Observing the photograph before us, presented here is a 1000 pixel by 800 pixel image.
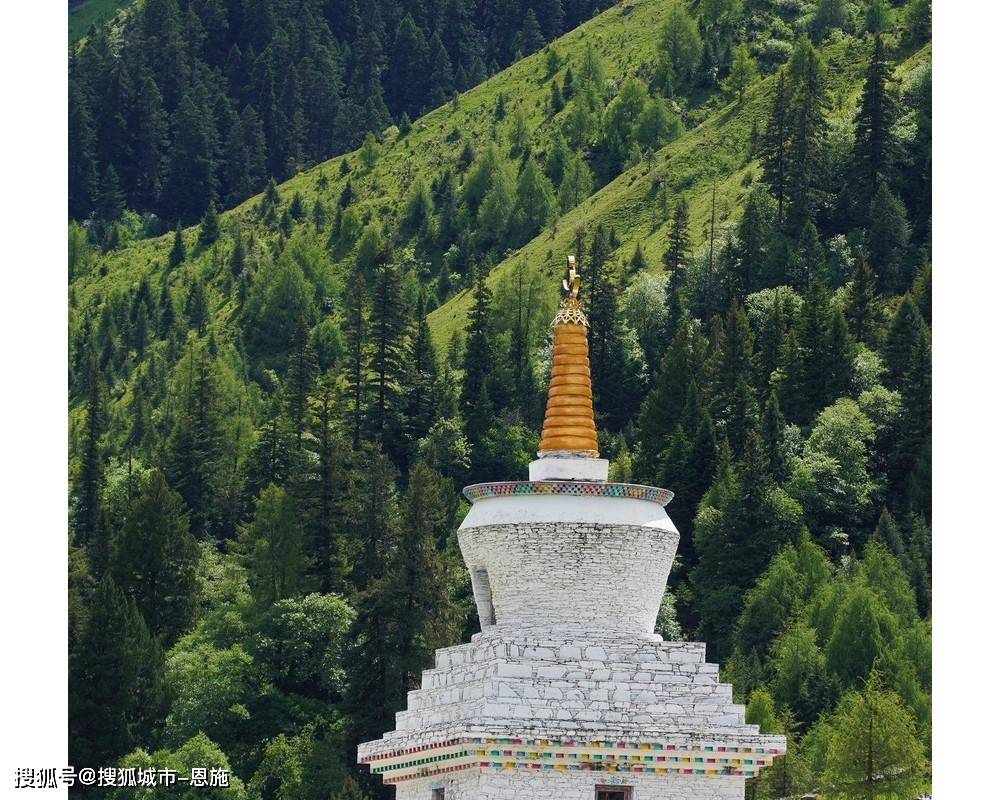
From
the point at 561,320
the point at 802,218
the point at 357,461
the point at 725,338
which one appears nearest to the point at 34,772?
the point at 561,320

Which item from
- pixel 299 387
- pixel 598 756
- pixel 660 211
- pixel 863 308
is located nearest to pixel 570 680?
pixel 598 756

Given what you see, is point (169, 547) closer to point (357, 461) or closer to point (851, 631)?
point (357, 461)

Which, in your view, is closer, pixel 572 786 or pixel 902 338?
pixel 572 786

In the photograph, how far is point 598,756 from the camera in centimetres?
4844

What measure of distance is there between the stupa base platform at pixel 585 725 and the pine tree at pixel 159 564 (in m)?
65.7

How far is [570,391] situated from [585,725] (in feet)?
23.7

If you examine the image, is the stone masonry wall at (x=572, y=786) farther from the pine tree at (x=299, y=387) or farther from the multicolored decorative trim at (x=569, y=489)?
the pine tree at (x=299, y=387)

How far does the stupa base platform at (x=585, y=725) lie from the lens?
48.3 metres

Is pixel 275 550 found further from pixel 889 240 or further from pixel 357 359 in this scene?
Answer: pixel 889 240

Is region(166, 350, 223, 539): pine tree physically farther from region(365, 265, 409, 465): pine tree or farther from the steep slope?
the steep slope

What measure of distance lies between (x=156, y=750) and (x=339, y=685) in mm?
7845

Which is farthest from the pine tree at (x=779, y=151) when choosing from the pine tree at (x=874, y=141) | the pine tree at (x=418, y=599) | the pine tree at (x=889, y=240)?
the pine tree at (x=418, y=599)

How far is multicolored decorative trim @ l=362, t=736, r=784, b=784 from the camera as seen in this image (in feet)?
158

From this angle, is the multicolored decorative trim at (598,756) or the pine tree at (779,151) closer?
the multicolored decorative trim at (598,756)
